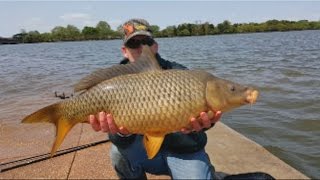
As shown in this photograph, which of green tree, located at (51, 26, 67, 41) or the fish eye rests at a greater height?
the fish eye

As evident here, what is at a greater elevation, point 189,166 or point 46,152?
point 189,166

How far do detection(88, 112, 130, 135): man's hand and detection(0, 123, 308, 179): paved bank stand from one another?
3.16ft

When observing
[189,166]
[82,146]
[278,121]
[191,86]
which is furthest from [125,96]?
[278,121]

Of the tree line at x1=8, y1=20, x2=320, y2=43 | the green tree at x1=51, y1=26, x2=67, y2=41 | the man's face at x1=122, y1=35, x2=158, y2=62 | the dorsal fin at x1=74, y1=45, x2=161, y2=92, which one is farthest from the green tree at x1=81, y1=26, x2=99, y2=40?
the dorsal fin at x1=74, y1=45, x2=161, y2=92

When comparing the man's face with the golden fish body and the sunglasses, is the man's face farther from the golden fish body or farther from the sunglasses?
the golden fish body

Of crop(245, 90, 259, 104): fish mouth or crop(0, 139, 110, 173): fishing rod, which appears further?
crop(0, 139, 110, 173): fishing rod

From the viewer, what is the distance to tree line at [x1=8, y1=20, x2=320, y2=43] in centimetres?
10481

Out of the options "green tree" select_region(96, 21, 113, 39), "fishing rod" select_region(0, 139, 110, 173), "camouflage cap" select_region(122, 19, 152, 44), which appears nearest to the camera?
"camouflage cap" select_region(122, 19, 152, 44)

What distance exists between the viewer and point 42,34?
112m

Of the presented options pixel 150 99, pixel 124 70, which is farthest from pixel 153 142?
pixel 124 70

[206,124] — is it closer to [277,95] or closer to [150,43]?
[150,43]

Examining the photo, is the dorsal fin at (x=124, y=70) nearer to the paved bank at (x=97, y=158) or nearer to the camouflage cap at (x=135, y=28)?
the camouflage cap at (x=135, y=28)

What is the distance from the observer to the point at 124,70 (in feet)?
9.82

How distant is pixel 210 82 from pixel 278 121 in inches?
202
